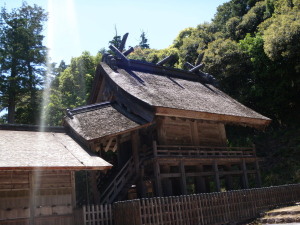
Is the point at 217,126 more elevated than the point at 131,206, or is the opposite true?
the point at 217,126

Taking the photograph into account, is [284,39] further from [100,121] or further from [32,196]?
[32,196]

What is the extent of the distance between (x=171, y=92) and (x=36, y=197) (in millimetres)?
9715

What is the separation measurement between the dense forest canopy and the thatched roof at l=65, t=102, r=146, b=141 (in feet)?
43.7

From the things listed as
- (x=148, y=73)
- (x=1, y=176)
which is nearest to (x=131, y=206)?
(x=1, y=176)

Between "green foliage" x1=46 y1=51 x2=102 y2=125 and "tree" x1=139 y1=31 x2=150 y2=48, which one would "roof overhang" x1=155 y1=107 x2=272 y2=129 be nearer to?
"green foliage" x1=46 y1=51 x2=102 y2=125

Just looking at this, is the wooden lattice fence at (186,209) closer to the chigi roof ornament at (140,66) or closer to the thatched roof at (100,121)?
the thatched roof at (100,121)

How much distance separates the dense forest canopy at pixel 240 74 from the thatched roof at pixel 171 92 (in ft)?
20.2

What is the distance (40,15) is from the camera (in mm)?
35875

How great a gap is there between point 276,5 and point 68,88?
25280mm

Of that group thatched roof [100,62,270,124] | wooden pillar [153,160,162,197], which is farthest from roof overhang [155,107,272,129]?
wooden pillar [153,160,162,197]

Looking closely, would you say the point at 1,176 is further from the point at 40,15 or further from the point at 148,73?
the point at 40,15

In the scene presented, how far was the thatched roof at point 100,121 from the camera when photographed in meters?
12.7

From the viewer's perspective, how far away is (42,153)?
10570 millimetres

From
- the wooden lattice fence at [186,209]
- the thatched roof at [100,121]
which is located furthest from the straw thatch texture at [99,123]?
the wooden lattice fence at [186,209]
